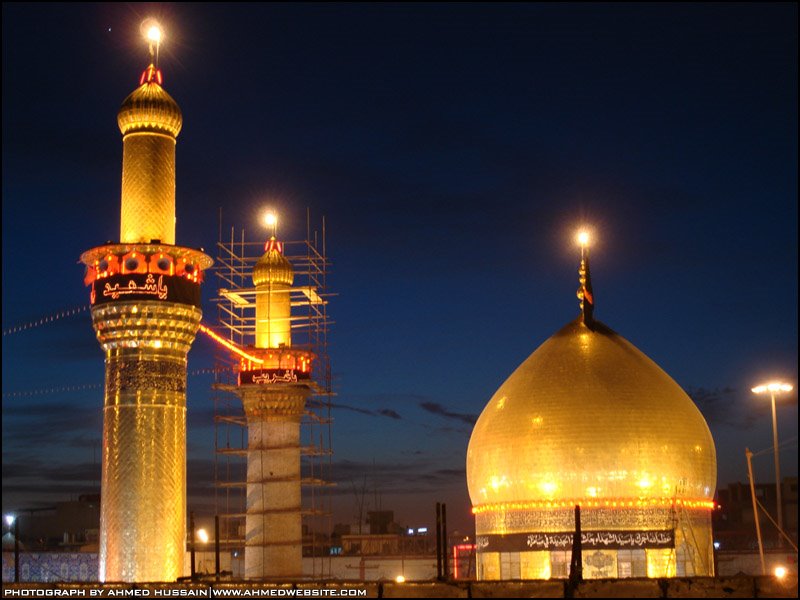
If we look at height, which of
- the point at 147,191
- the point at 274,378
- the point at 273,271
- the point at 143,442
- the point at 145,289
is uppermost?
the point at 273,271

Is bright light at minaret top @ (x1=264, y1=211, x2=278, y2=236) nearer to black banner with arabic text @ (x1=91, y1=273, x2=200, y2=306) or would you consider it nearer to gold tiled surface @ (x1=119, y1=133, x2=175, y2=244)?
gold tiled surface @ (x1=119, y1=133, x2=175, y2=244)

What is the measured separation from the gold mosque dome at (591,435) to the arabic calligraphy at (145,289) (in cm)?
1599

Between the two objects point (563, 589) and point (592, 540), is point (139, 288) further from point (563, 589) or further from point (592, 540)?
point (592, 540)

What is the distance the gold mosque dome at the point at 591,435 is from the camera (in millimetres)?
41750

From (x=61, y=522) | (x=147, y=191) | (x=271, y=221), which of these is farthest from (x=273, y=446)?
(x=61, y=522)

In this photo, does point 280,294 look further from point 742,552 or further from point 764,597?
point 764,597

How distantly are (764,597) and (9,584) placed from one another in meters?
13.6

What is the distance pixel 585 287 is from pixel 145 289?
1999 cm

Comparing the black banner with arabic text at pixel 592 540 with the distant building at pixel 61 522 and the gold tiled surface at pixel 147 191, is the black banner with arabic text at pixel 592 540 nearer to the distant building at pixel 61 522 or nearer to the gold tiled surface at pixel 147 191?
the gold tiled surface at pixel 147 191

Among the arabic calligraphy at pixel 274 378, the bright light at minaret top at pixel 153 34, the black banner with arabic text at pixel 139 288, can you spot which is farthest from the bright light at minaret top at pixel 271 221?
the black banner with arabic text at pixel 139 288

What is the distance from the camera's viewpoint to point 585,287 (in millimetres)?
46250

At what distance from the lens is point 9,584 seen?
2514 centimetres

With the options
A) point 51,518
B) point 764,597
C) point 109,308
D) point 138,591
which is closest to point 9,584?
point 138,591

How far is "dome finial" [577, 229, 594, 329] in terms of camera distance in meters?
45.2
